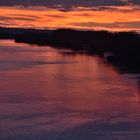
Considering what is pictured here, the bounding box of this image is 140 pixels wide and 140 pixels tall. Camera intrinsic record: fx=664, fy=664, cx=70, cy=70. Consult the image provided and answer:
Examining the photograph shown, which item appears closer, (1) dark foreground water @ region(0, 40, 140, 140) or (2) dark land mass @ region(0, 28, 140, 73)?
(1) dark foreground water @ region(0, 40, 140, 140)

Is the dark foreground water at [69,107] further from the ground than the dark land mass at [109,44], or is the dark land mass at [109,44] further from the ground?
the dark foreground water at [69,107]

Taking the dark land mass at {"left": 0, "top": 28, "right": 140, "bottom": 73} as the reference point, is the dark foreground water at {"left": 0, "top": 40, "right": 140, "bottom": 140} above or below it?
above

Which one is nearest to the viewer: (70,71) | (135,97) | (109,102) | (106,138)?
(106,138)

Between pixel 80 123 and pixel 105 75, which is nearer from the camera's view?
pixel 80 123

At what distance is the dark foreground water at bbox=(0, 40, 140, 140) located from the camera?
32.3 ft

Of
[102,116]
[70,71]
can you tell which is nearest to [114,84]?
[70,71]

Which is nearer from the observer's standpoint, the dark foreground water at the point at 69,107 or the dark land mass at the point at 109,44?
the dark foreground water at the point at 69,107

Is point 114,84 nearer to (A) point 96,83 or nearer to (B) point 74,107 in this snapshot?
(A) point 96,83

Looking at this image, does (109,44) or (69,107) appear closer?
(69,107)

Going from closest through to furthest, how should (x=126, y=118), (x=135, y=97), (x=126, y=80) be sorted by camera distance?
(x=126, y=118) < (x=135, y=97) < (x=126, y=80)

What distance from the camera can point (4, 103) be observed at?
1277cm

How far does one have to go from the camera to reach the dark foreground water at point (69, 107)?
9859 mm

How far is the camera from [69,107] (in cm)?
1249

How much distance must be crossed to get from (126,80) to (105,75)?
1.99 m
